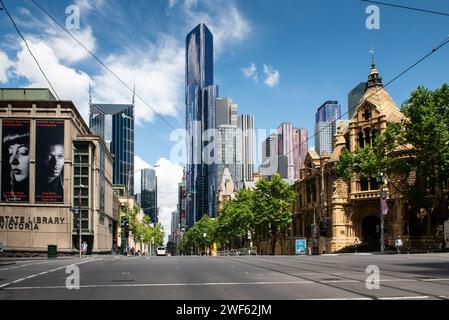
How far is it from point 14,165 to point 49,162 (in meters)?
3.66

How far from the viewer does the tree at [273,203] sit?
254 ft

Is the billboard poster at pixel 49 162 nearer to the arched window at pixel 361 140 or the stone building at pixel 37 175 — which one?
the stone building at pixel 37 175

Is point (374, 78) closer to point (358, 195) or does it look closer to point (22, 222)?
point (358, 195)

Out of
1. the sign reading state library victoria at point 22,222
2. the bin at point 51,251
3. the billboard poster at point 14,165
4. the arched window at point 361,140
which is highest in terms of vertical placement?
the arched window at point 361,140

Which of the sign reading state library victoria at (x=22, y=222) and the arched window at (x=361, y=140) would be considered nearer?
the sign reading state library victoria at (x=22, y=222)

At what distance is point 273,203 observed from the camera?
3059 inches

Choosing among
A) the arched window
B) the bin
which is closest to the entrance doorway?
the arched window

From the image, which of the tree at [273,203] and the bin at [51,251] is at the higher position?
the tree at [273,203]

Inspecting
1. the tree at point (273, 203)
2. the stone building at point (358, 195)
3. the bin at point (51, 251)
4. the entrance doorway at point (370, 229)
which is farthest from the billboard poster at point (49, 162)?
the entrance doorway at point (370, 229)

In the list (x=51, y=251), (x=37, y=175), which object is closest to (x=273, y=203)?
(x=37, y=175)

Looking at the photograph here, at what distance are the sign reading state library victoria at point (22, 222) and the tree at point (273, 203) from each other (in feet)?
101
